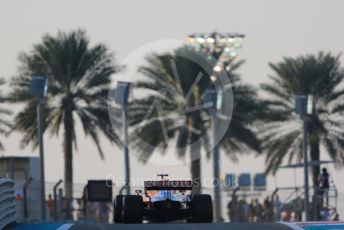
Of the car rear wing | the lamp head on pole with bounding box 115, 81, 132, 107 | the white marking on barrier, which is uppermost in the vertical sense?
the lamp head on pole with bounding box 115, 81, 132, 107

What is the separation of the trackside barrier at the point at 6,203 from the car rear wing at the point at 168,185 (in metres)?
2.28

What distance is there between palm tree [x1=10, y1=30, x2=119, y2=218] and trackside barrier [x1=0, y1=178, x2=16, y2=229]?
2856 cm

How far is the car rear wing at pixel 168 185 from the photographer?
1006 inches

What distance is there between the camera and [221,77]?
178 ft

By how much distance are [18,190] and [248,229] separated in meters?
21.8

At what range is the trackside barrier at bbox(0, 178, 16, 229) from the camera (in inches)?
942

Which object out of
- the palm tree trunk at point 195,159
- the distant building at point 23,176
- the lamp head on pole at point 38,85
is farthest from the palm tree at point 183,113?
the lamp head on pole at point 38,85

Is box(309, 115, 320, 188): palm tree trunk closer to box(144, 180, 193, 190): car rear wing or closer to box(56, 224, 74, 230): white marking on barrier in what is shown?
box(144, 180, 193, 190): car rear wing

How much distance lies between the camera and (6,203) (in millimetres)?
24875

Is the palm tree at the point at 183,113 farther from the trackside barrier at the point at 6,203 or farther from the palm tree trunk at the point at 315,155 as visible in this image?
the trackside barrier at the point at 6,203

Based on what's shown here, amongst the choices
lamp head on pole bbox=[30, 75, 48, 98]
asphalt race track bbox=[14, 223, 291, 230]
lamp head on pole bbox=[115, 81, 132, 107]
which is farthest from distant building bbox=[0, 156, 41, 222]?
asphalt race track bbox=[14, 223, 291, 230]

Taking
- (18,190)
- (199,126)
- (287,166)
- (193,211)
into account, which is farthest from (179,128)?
(193,211)

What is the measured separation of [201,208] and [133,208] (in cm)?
120

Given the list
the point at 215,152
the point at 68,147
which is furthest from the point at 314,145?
the point at 68,147
